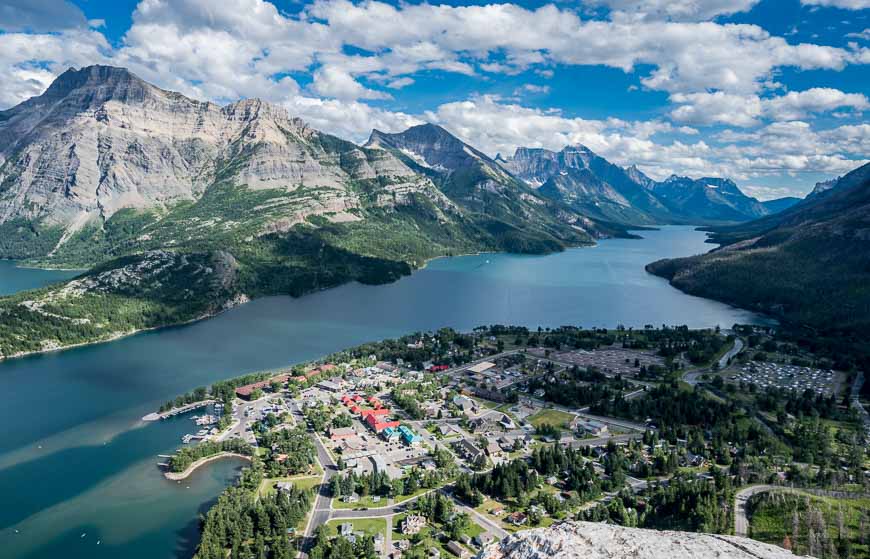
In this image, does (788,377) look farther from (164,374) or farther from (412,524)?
(164,374)

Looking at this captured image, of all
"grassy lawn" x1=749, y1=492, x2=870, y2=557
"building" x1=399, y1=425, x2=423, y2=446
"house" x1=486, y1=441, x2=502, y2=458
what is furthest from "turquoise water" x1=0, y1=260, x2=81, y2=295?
"grassy lawn" x1=749, y1=492, x2=870, y2=557

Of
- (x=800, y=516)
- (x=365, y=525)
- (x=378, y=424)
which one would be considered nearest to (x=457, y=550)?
(x=365, y=525)

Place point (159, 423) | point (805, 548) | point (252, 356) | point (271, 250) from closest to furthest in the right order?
point (805, 548) < point (159, 423) < point (252, 356) < point (271, 250)

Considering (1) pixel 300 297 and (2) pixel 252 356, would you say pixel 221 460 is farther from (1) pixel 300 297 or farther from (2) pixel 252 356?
(1) pixel 300 297

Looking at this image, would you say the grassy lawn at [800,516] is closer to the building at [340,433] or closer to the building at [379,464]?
the building at [379,464]

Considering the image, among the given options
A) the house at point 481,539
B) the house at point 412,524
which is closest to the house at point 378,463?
the house at point 412,524

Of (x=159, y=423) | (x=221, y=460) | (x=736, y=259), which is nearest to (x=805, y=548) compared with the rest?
(x=221, y=460)
